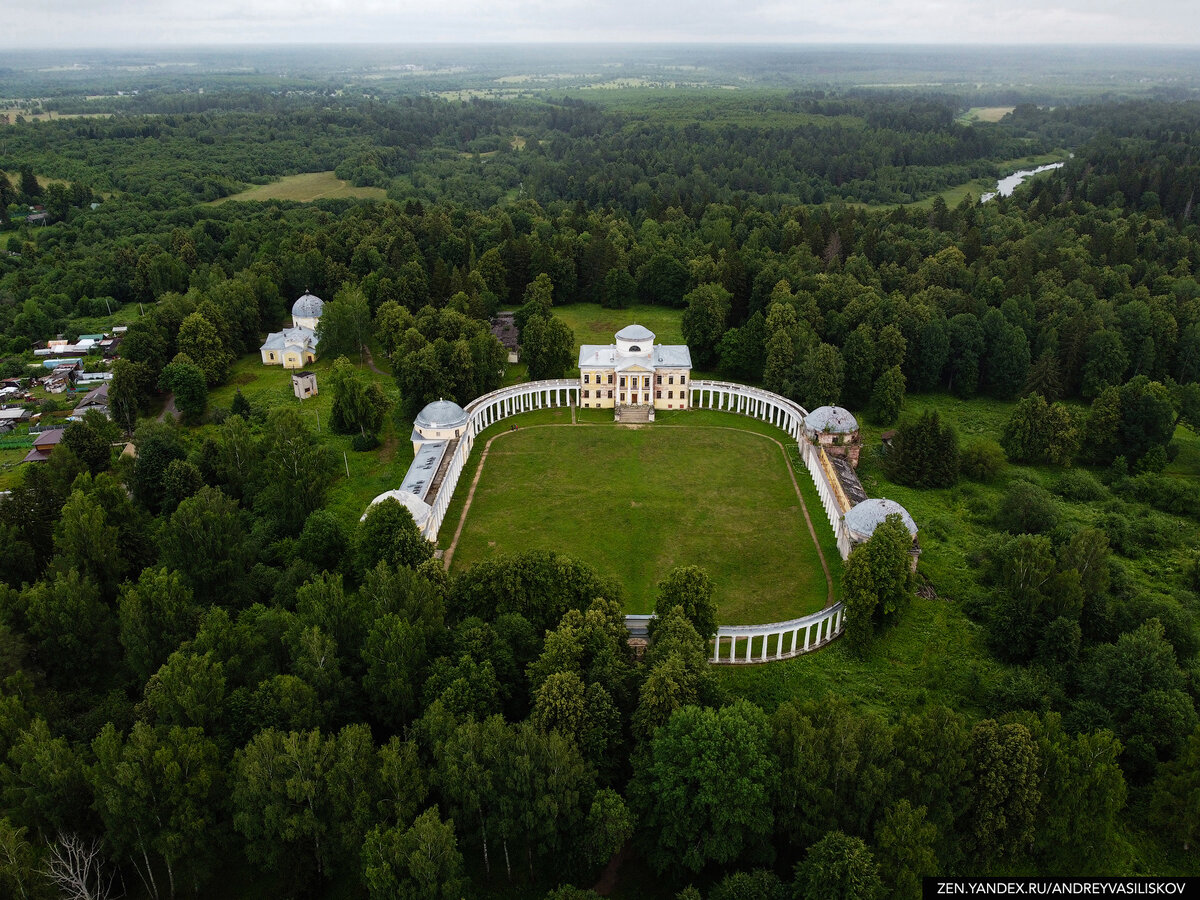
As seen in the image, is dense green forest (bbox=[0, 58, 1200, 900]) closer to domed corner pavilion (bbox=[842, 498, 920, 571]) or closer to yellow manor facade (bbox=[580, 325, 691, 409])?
domed corner pavilion (bbox=[842, 498, 920, 571])

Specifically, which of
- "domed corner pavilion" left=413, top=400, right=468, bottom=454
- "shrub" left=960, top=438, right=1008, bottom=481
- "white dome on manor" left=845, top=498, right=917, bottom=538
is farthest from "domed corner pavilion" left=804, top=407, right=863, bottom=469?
"domed corner pavilion" left=413, top=400, right=468, bottom=454

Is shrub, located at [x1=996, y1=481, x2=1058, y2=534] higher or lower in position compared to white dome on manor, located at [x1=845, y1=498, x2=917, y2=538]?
lower

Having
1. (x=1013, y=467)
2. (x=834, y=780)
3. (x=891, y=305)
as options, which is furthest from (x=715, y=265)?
(x=834, y=780)

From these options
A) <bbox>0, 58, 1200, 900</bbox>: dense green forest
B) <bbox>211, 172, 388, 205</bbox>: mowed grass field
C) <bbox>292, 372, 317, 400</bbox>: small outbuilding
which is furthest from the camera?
<bbox>211, 172, 388, 205</bbox>: mowed grass field

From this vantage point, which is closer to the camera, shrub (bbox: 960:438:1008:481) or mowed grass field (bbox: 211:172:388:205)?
shrub (bbox: 960:438:1008:481)

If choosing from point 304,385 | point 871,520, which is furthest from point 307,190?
point 871,520

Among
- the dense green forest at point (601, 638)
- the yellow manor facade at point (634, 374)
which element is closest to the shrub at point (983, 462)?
the dense green forest at point (601, 638)
